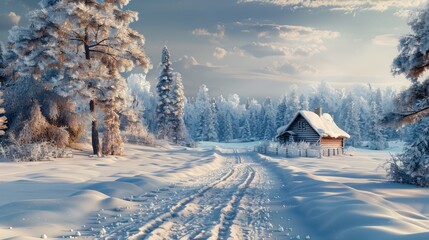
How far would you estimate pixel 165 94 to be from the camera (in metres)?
52.2

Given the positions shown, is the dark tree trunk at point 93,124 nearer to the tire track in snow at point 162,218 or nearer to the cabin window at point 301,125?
the tire track in snow at point 162,218

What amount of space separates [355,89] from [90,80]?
545 ft

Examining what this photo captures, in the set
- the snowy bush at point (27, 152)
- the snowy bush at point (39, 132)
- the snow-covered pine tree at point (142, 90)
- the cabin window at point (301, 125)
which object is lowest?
the snowy bush at point (27, 152)

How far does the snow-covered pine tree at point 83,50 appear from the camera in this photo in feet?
66.6

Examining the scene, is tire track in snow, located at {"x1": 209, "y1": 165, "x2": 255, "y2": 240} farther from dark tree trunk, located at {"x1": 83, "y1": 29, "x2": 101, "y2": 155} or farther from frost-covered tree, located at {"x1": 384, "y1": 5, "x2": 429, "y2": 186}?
dark tree trunk, located at {"x1": 83, "y1": 29, "x2": 101, "y2": 155}

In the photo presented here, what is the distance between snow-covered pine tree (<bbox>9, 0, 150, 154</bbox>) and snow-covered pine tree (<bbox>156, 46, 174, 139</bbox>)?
90.3 feet

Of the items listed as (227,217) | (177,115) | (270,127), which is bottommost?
(227,217)

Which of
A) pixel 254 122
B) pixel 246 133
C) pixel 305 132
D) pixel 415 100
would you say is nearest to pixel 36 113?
pixel 415 100

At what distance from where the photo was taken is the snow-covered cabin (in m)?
44.9

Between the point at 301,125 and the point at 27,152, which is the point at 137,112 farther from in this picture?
the point at 301,125

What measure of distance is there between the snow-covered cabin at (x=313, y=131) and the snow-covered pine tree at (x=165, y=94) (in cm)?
1776

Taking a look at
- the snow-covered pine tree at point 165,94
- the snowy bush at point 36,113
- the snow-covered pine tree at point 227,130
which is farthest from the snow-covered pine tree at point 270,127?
the snowy bush at point 36,113

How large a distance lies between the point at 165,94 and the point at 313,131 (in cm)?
2309

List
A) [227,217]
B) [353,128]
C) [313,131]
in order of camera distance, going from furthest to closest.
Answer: [353,128], [313,131], [227,217]
